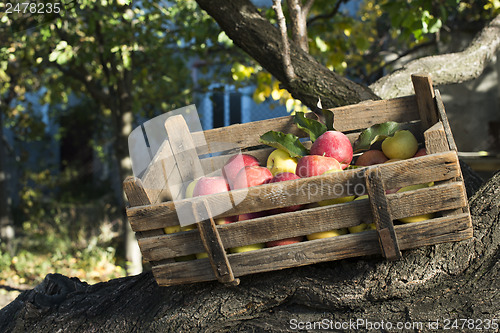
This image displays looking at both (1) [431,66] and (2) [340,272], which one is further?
(1) [431,66]

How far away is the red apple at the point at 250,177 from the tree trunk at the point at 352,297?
11.4 inches

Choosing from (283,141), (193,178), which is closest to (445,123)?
(283,141)

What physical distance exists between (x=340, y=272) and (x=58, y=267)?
446cm

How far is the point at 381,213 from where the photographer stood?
1259mm

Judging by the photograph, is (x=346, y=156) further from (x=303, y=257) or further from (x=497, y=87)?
(x=497, y=87)

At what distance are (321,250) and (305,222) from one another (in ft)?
0.30

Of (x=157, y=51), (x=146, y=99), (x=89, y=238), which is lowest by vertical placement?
(x=89, y=238)

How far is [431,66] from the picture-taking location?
261 centimetres

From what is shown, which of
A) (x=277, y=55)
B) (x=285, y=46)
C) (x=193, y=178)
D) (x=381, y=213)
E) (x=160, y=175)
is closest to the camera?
(x=381, y=213)

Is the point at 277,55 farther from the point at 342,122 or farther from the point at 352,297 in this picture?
the point at 352,297

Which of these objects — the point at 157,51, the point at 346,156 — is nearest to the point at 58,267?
the point at 157,51

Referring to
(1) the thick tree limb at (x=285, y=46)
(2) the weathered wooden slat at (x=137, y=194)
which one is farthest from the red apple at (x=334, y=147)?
(1) the thick tree limb at (x=285, y=46)

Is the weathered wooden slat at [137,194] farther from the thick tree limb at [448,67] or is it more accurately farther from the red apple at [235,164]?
the thick tree limb at [448,67]

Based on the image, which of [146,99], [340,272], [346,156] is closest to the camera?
[340,272]
